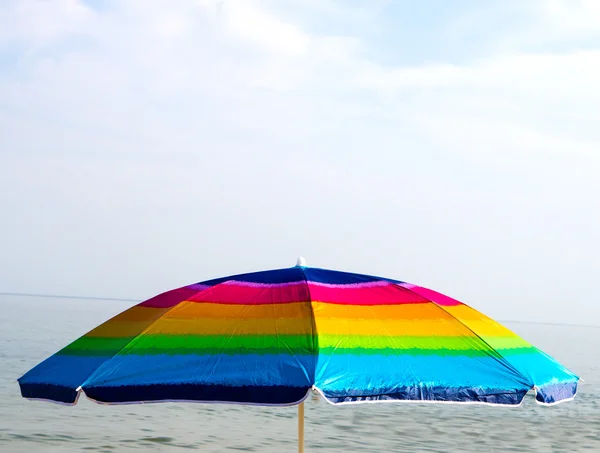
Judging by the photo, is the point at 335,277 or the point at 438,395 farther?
the point at 335,277

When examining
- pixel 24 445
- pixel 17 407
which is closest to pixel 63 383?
pixel 24 445

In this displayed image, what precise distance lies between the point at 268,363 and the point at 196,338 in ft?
1.64

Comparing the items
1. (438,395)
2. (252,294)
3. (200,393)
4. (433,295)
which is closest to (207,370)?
(200,393)

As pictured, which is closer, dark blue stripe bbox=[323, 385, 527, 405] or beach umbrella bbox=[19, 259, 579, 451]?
dark blue stripe bbox=[323, 385, 527, 405]

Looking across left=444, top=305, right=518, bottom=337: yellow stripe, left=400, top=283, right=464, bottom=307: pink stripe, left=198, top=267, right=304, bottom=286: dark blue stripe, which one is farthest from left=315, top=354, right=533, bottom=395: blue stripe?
left=198, top=267, right=304, bottom=286: dark blue stripe

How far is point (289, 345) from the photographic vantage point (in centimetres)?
399

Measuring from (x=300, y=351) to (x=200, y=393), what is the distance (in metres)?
0.51

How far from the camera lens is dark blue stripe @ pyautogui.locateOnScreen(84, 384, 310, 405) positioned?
12.2ft

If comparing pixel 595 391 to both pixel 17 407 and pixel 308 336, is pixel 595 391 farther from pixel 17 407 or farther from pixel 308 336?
pixel 308 336

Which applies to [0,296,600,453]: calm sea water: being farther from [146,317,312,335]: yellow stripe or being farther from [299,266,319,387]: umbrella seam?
[299,266,319,387]: umbrella seam

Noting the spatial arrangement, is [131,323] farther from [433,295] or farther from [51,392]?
[433,295]

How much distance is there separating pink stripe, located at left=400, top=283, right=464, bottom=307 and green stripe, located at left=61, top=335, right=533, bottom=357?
37 centimetres

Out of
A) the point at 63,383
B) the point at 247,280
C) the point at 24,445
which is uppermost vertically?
the point at 247,280

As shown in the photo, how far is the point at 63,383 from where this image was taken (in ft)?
13.8
